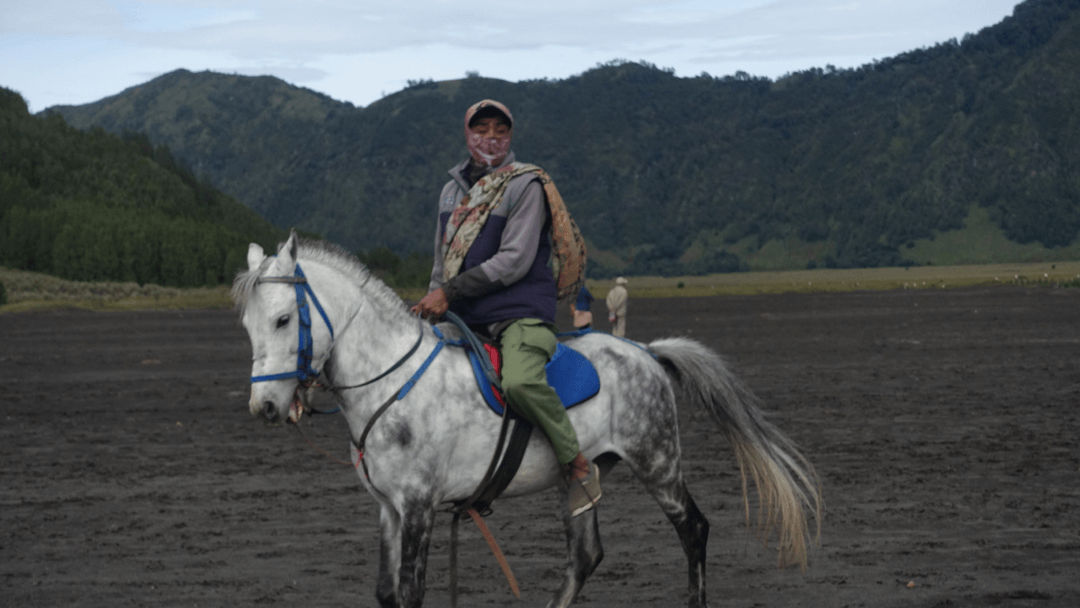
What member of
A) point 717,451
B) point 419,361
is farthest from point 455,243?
point 717,451

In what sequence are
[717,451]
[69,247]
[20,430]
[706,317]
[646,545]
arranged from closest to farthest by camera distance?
1. [646,545]
2. [717,451]
3. [20,430]
4. [706,317]
5. [69,247]

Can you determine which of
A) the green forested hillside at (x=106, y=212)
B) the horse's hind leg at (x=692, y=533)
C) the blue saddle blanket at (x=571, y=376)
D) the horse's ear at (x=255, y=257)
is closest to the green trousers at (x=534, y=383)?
the blue saddle blanket at (x=571, y=376)

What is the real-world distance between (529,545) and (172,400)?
13783 mm

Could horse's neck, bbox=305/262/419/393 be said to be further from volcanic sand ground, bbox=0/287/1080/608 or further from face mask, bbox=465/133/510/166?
volcanic sand ground, bbox=0/287/1080/608

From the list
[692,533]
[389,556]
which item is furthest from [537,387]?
[692,533]

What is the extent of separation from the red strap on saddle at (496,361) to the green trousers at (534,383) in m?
0.03

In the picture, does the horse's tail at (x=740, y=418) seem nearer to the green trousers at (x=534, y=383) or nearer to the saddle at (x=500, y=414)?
the saddle at (x=500, y=414)

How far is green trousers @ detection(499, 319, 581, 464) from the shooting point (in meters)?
6.24

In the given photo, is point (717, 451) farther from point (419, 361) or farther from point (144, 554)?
point (419, 361)

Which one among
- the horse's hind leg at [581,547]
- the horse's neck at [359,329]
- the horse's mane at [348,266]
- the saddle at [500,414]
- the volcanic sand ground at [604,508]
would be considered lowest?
the volcanic sand ground at [604,508]

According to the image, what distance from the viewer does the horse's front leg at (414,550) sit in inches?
233

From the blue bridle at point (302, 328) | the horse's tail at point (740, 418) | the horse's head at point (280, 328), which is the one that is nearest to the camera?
the horse's head at point (280, 328)

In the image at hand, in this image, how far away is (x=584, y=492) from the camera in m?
6.69

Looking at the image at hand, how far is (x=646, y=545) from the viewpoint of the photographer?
9648 mm
